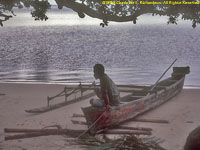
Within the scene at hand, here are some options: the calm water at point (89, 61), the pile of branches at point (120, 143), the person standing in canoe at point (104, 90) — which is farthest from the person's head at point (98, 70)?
the calm water at point (89, 61)

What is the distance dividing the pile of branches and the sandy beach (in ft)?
1.02

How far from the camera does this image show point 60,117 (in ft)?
39.6

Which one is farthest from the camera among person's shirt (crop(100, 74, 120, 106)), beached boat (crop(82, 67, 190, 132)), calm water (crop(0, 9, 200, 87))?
calm water (crop(0, 9, 200, 87))

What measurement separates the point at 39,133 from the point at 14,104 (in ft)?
16.1

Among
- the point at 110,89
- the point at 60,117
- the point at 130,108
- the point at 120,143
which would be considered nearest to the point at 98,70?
the point at 110,89

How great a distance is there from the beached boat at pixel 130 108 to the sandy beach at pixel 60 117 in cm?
31

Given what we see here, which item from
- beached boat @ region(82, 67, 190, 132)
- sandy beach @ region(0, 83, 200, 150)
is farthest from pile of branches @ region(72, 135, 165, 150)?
beached boat @ region(82, 67, 190, 132)

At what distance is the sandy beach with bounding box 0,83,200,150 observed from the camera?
920 centimetres

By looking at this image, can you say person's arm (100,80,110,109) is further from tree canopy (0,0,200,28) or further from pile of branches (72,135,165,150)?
tree canopy (0,0,200,28)

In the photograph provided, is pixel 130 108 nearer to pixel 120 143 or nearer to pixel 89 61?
pixel 120 143

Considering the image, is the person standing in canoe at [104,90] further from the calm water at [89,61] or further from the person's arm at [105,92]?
the calm water at [89,61]

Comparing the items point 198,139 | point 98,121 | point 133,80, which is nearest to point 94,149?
point 98,121

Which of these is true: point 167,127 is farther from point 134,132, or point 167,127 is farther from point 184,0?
point 184,0

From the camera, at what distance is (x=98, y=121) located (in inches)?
385
